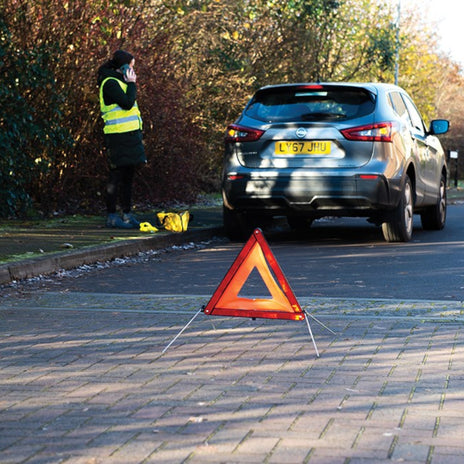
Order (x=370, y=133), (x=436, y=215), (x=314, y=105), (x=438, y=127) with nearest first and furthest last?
1. (x=370, y=133)
2. (x=314, y=105)
3. (x=438, y=127)
4. (x=436, y=215)

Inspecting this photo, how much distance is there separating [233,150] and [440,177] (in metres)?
4.03

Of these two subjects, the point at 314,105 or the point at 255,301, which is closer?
the point at 255,301

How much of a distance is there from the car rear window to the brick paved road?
4633mm

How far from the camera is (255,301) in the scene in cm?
621

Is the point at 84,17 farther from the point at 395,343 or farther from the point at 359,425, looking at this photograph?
the point at 359,425

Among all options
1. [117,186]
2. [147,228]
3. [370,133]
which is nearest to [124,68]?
[117,186]

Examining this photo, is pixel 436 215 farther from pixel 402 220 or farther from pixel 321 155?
pixel 321 155

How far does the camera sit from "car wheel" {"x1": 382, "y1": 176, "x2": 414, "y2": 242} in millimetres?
12281

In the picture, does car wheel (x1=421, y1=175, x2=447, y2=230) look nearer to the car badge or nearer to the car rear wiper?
the car rear wiper

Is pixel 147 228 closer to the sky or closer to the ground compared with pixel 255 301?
closer to the ground

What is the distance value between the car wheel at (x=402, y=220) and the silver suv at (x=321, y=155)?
14 millimetres

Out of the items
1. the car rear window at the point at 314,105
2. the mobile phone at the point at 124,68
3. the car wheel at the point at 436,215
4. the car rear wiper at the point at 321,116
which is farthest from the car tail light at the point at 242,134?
the car wheel at the point at 436,215

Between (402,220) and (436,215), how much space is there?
2475 millimetres

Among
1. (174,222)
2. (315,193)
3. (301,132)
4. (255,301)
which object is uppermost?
(301,132)
